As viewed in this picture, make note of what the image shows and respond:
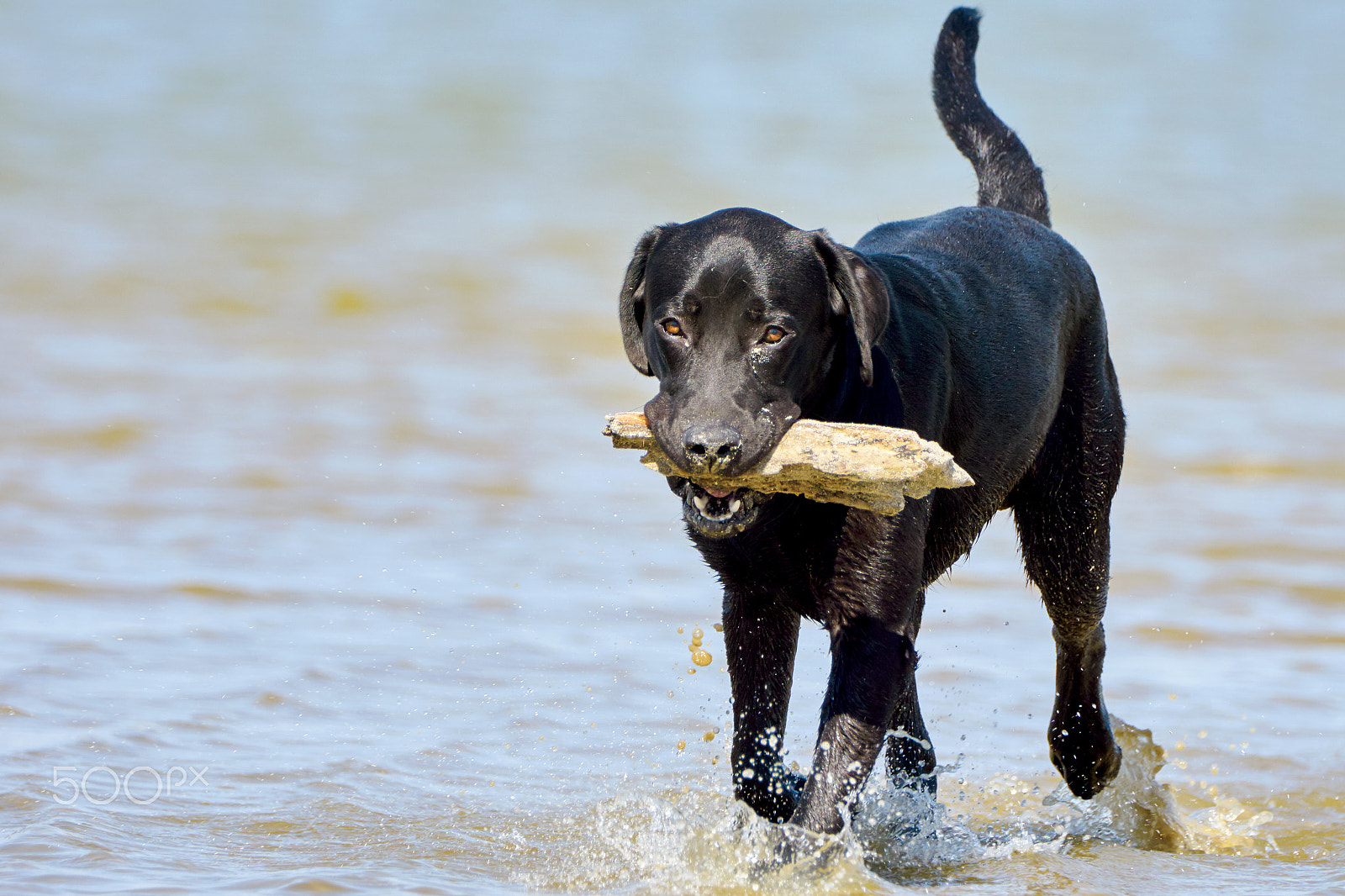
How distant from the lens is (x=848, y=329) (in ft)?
11.0

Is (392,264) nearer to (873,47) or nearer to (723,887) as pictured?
(873,47)

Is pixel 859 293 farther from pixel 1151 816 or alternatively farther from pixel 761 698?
pixel 1151 816

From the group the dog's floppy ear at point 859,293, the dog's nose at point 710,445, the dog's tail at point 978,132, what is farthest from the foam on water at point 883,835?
the dog's tail at point 978,132

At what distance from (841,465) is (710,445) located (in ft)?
0.85

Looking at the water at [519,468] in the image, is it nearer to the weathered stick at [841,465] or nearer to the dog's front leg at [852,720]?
the dog's front leg at [852,720]

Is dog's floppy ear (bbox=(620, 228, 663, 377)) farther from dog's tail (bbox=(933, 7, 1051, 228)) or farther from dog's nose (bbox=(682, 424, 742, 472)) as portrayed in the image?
dog's tail (bbox=(933, 7, 1051, 228))

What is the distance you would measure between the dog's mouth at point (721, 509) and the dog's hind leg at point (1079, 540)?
1.53 meters

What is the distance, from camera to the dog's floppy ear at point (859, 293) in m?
3.21

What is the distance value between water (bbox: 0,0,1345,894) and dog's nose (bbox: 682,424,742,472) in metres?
0.95

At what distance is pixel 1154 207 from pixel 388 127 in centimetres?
925

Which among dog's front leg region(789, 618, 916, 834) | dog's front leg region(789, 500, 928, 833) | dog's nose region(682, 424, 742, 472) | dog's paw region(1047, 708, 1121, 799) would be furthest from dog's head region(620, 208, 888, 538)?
dog's paw region(1047, 708, 1121, 799)

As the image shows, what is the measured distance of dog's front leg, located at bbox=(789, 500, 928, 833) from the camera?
130 inches

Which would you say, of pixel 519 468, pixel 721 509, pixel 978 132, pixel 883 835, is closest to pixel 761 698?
pixel 883 835

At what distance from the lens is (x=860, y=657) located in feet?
11.0
